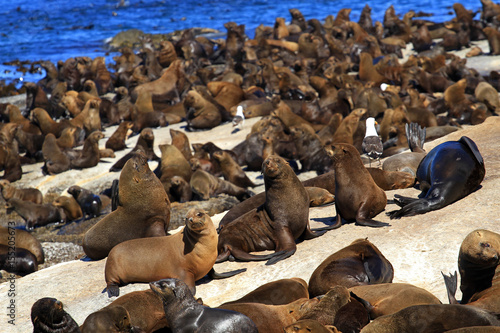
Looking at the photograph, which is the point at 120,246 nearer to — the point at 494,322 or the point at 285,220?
the point at 285,220

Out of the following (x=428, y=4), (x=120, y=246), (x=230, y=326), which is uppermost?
(x=230, y=326)

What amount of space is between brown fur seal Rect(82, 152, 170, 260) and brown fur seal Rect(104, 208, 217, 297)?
44.3 inches

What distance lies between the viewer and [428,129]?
1197 centimetres

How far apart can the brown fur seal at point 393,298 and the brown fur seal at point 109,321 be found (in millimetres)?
1886

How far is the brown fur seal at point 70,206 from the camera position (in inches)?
440

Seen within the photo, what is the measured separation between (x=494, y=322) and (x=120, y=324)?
2.74 metres

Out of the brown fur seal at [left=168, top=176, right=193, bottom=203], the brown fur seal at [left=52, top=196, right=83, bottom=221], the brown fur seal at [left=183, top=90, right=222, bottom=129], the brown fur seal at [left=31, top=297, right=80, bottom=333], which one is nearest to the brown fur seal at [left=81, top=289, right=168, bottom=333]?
the brown fur seal at [left=31, top=297, right=80, bottom=333]

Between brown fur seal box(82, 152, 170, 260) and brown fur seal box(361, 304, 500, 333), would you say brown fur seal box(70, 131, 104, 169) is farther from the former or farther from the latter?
brown fur seal box(361, 304, 500, 333)

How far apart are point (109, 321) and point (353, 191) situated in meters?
3.31

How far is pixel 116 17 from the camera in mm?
55312

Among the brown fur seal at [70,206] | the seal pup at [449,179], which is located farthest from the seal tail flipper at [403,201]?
the brown fur seal at [70,206]

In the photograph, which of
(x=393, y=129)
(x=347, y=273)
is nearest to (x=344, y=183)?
(x=347, y=273)

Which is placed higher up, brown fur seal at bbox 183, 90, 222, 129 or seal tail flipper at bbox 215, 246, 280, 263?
seal tail flipper at bbox 215, 246, 280, 263

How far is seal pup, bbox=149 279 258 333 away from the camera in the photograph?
171 inches
